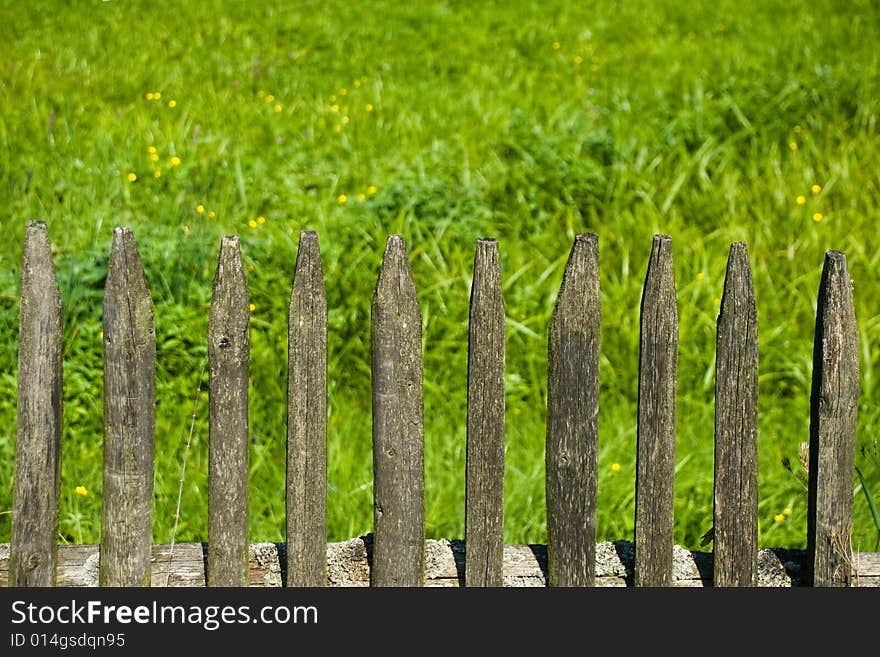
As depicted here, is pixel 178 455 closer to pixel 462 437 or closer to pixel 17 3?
pixel 462 437

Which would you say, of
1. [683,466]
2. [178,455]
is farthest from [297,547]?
[683,466]

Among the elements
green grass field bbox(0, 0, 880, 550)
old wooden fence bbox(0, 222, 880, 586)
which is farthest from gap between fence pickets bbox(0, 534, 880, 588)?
green grass field bbox(0, 0, 880, 550)

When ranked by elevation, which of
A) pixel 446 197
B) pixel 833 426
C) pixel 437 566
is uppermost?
pixel 446 197

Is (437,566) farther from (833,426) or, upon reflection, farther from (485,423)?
(833,426)

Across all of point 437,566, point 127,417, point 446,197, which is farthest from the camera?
point 446,197

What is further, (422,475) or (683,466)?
(683,466)

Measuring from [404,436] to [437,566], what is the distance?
0.31 metres

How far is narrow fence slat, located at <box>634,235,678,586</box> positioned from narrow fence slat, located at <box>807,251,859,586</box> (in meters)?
0.30

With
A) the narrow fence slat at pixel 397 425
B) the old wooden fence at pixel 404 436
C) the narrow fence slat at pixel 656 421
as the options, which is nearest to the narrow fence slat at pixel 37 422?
the old wooden fence at pixel 404 436

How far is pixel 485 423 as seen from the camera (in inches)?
87.2

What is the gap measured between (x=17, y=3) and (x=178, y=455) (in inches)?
213

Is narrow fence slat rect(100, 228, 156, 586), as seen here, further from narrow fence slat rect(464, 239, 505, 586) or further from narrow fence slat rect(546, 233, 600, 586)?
narrow fence slat rect(546, 233, 600, 586)

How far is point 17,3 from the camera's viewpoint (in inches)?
302

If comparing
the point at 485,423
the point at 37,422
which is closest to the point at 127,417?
the point at 37,422
